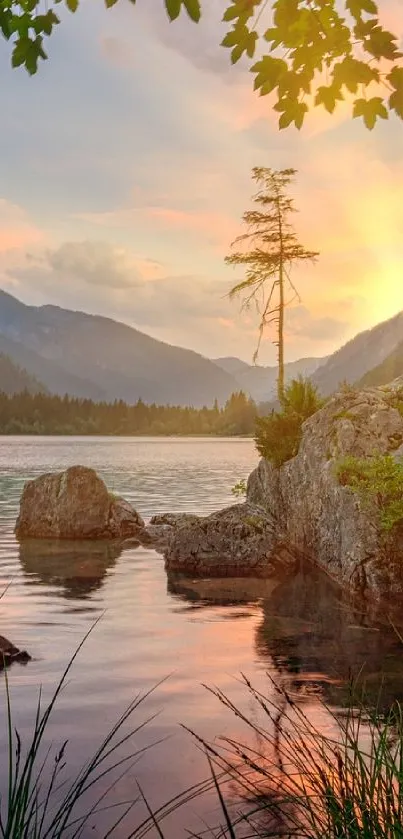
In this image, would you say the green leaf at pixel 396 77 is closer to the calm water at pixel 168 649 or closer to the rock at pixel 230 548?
the calm water at pixel 168 649

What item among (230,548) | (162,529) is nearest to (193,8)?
(230,548)

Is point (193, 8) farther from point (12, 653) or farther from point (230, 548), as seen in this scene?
point (230, 548)

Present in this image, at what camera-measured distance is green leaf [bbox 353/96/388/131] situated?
4789 mm

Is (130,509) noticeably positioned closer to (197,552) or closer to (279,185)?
(197,552)

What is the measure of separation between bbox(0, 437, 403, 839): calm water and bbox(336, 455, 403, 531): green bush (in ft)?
6.36

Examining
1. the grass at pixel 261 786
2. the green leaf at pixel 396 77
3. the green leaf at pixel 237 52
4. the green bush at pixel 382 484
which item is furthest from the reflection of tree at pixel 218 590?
the green leaf at pixel 396 77

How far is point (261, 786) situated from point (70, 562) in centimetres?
1344

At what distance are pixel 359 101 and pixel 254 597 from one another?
1223 cm

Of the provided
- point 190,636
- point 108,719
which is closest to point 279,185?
point 190,636

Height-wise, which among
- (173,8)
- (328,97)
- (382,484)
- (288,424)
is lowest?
(382,484)

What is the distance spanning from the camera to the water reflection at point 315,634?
32.0 ft

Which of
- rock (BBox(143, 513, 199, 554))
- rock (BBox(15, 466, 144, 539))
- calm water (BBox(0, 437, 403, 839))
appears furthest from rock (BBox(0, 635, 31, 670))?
rock (BBox(15, 466, 144, 539))

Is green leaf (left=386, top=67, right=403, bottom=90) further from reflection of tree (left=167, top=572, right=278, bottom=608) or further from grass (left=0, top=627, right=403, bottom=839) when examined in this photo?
reflection of tree (left=167, top=572, right=278, bottom=608)

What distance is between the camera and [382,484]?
1545cm
